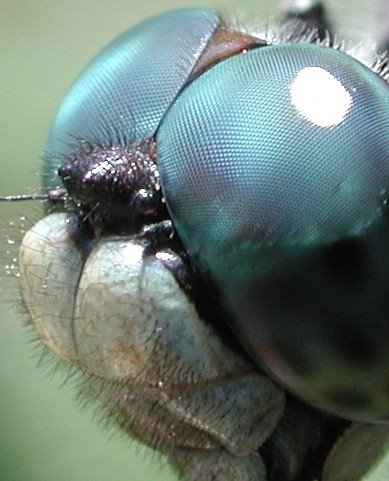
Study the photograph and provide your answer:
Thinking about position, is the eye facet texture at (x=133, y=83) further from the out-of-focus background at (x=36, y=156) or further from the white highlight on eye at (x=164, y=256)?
the out-of-focus background at (x=36, y=156)

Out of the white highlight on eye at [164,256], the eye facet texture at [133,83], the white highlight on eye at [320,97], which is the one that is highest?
the white highlight on eye at [320,97]

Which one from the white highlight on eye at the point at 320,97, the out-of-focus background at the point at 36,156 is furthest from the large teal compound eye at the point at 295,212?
the out-of-focus background at the point at 36,156

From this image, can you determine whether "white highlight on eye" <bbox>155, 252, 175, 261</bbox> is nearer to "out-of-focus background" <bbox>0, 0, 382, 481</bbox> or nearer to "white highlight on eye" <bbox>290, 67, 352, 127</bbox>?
"white highlight on eye" <bbox>290, 67, 352, 127</bbox>

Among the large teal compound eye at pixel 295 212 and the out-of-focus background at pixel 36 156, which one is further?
the out-of-focus background at pixel 36 156

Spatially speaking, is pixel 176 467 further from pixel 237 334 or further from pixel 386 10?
pixel 386 10

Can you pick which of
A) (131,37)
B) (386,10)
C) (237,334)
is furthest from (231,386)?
(386,10)

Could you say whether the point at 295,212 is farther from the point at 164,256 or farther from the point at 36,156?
the point at 36,156

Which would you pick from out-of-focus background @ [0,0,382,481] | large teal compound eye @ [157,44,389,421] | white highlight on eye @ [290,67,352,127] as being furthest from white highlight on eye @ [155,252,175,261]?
out-of-focus background @ [0,0,382,481]
